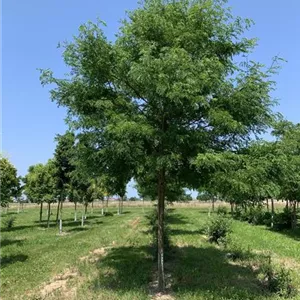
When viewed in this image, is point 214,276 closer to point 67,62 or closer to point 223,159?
point 223,159

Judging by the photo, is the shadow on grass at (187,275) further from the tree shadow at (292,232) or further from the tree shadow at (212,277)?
Answer: the tree shadow at (292,232)

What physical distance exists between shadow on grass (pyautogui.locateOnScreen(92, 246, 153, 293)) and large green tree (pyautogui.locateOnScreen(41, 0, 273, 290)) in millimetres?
1171

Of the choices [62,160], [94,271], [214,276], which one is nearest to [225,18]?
[214,276]

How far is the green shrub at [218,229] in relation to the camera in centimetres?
1998

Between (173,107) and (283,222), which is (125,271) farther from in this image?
(283,222)

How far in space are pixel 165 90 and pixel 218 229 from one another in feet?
41.0

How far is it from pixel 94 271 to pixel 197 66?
25.6ft

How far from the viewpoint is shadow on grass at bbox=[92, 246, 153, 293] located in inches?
445

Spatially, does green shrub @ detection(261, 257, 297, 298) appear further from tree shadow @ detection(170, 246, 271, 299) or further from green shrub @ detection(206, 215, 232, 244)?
green shrub @ detection(206, 215, 232, 244)

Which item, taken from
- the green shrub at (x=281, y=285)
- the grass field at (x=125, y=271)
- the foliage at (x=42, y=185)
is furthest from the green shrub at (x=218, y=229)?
the foliage at (x=42, y=185)

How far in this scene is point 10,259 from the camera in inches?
689

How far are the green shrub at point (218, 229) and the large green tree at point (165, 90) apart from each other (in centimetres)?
892

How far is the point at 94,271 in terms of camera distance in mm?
13508

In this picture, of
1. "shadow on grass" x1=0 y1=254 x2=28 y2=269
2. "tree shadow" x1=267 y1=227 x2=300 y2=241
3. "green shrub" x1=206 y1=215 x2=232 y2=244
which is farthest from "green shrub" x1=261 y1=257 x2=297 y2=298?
"tree shadow" x1=267 y1=227 x2=300 y2=241
